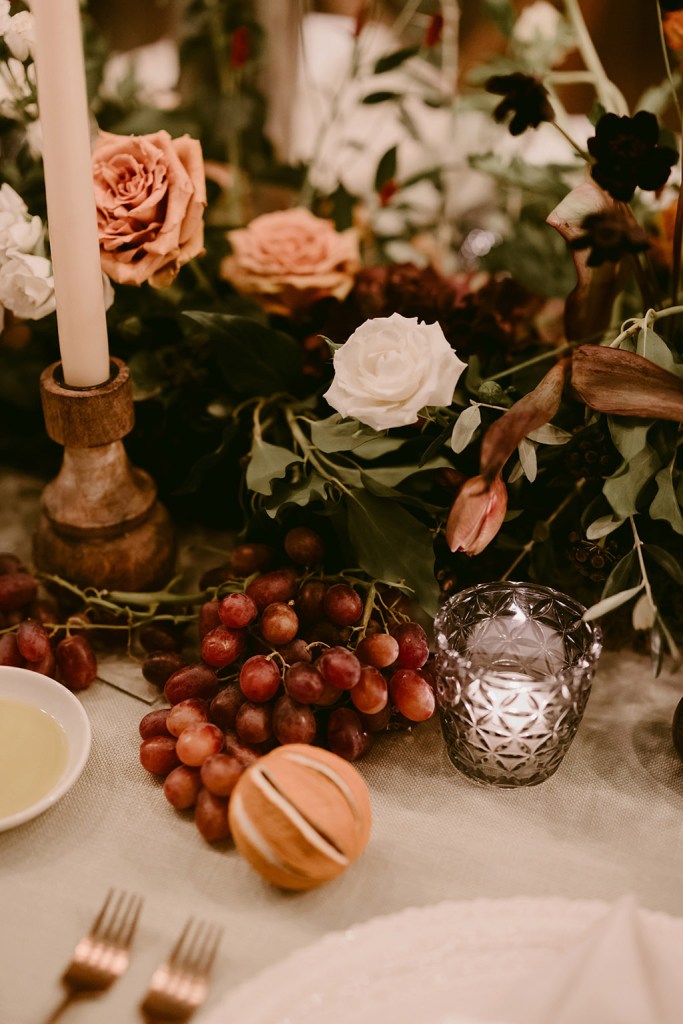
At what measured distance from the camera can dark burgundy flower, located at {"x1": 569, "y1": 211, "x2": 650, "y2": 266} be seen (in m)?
0.56

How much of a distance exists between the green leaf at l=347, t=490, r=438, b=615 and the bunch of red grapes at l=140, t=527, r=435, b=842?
0.02m

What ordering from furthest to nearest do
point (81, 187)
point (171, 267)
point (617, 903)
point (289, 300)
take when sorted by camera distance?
point (289, 300) < point (171, 267) < point (81, 187) < point (617, 903)

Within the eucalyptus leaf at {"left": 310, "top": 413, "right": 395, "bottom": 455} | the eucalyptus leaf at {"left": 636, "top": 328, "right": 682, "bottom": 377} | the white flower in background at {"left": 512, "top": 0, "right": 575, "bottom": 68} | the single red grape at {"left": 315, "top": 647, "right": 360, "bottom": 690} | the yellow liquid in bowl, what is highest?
the white flower in background at {"left": 512, "top": 0, "right": 575, "bottom": 68}

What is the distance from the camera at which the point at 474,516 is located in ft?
1.94

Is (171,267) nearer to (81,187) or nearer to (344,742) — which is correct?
(81,187)

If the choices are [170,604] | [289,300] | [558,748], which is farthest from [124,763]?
[289,300]

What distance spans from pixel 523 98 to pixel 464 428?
0.24 metres

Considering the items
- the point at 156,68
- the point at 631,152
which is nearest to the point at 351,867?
the point at 631,152

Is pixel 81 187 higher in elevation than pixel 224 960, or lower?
higher

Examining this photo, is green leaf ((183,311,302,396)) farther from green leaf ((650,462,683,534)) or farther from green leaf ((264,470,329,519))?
green leaf ((650,462,683,534))

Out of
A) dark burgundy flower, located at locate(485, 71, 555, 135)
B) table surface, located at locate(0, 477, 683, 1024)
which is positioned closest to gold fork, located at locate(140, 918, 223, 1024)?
table surface, located at locate(0, 477, 683, 1024)

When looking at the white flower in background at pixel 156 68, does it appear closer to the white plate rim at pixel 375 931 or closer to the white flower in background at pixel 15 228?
the white flower in background at pixel 15 228

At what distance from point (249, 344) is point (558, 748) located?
39 cm

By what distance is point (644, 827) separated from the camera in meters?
0.61
